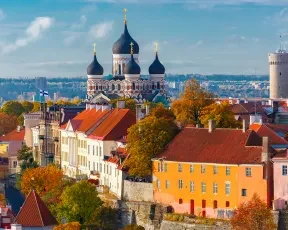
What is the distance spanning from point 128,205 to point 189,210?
456 cm

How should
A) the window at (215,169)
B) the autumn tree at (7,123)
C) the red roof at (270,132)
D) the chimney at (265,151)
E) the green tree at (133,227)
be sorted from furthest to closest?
1. the autumn tree at (7,123)
2. the red roof at (270,132)
3. the green tree at (133,227)
4. the window at (215,169)
5. the chimney at (265,151)

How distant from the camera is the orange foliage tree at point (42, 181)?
311 feet

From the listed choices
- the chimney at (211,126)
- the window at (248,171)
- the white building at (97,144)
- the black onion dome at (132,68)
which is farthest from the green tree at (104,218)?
the black onion dome at (132,68)

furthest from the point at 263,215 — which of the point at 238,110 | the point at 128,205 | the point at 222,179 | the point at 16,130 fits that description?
the point at 16,130

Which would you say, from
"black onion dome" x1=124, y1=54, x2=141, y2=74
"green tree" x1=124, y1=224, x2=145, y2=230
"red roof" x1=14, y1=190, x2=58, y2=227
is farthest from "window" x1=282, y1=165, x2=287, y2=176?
"black onion dome" x1=124, y1=54, x2=141, y2=74

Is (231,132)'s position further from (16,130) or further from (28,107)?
(28,107)

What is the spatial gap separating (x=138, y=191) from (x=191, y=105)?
1217cm

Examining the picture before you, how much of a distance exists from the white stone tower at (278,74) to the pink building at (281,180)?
96.4m

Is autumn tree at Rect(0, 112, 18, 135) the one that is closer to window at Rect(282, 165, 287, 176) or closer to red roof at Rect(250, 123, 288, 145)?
red roof at Rect(250, 123, 288, 145)

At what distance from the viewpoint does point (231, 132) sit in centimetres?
8325

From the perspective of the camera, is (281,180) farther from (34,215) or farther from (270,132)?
(34,215)

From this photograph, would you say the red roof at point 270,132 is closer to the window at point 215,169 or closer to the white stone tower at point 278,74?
the window at point 215,169

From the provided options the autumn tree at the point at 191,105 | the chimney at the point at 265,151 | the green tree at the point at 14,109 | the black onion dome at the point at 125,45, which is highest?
the black onion dome at the point at 125,45

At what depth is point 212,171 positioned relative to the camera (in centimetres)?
8100
